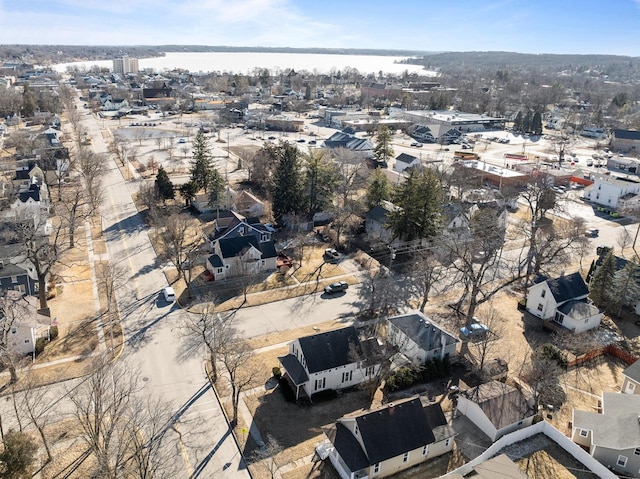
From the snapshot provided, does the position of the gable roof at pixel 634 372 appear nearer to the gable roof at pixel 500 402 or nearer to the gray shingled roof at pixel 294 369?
the gable roof at pixel 500 402

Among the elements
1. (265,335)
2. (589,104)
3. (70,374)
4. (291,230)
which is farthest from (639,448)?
(589,104)

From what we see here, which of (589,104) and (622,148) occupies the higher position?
(589,104)

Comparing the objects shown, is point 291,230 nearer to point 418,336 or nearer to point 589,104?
point 418,336

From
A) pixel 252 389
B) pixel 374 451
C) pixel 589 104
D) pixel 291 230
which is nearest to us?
pixel 374 451

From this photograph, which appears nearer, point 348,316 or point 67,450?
point 67,450

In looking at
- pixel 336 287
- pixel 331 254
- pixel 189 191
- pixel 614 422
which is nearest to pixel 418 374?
pixel 614 422

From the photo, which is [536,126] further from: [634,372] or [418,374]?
[418,374]
